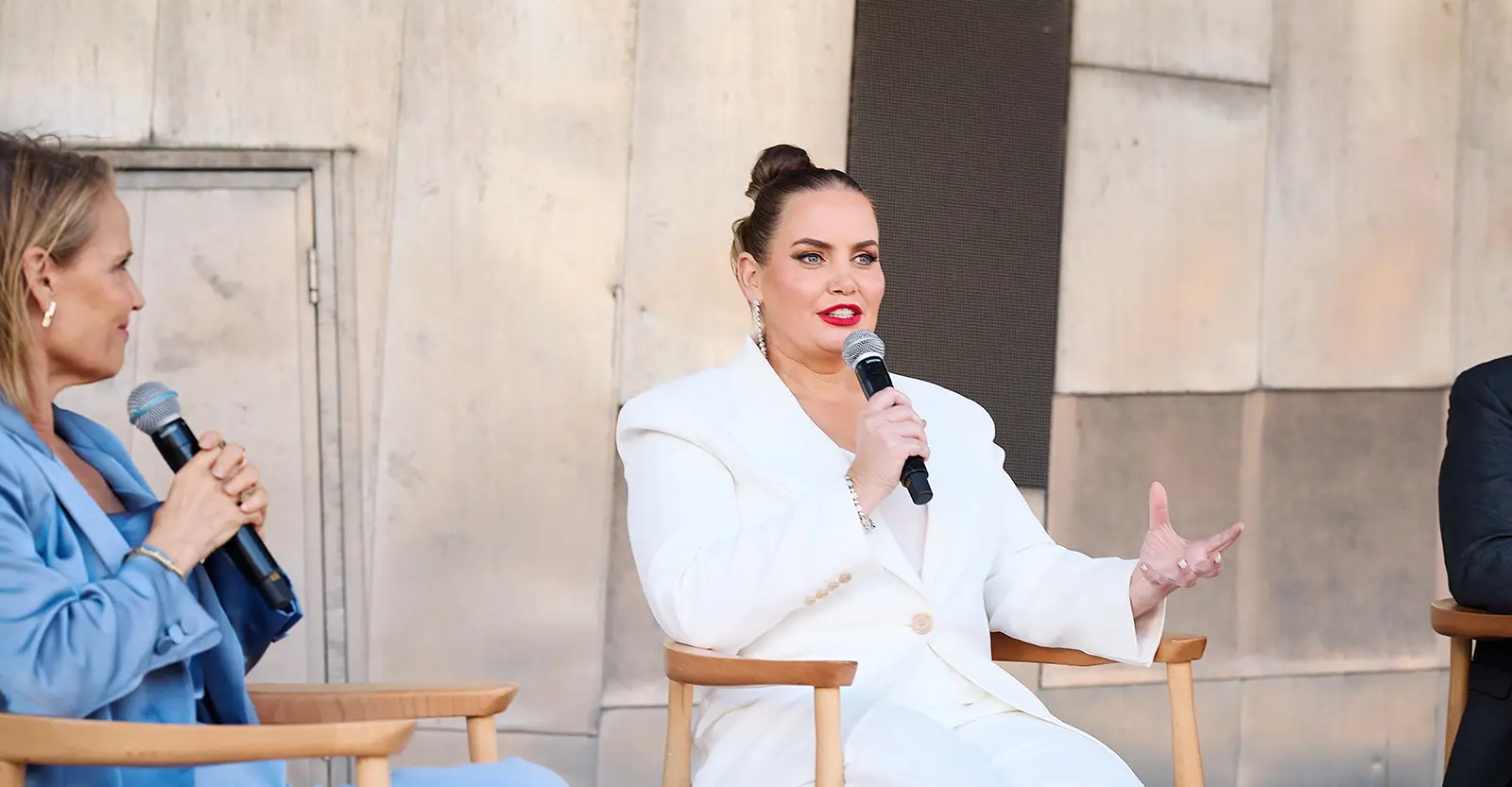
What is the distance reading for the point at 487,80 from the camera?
3.70 meters

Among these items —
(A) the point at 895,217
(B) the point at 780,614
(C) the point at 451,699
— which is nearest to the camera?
(C) the point at 451,699

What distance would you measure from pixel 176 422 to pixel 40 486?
0.20 meters

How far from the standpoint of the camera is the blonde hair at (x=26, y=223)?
189 cm

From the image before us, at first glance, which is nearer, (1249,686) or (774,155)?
(774,155)

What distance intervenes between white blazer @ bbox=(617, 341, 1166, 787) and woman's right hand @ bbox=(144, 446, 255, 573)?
2.38ft

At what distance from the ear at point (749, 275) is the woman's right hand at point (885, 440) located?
52 centimetres

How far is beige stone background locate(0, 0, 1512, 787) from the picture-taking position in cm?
364

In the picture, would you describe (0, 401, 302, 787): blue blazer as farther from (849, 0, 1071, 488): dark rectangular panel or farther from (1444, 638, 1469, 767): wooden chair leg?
(849, 0, 1071, 488): dark rectangular panel

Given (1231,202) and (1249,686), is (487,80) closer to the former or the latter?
(1231,202)

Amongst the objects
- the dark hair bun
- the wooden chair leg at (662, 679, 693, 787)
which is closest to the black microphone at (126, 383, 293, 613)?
the wooden chair leg at (662, 679, 693, 787)

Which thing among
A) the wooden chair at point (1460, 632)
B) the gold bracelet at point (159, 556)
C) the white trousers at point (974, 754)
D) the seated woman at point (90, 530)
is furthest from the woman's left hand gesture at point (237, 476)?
the wooden chair at point (1460, 632)

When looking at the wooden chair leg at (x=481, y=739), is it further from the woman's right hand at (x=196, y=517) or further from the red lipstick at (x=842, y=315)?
the red lipstick at (x=842, y=315)

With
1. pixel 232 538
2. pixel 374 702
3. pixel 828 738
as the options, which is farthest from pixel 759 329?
pixel 232 538

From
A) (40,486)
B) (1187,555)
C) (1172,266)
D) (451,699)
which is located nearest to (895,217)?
(1172,266)
